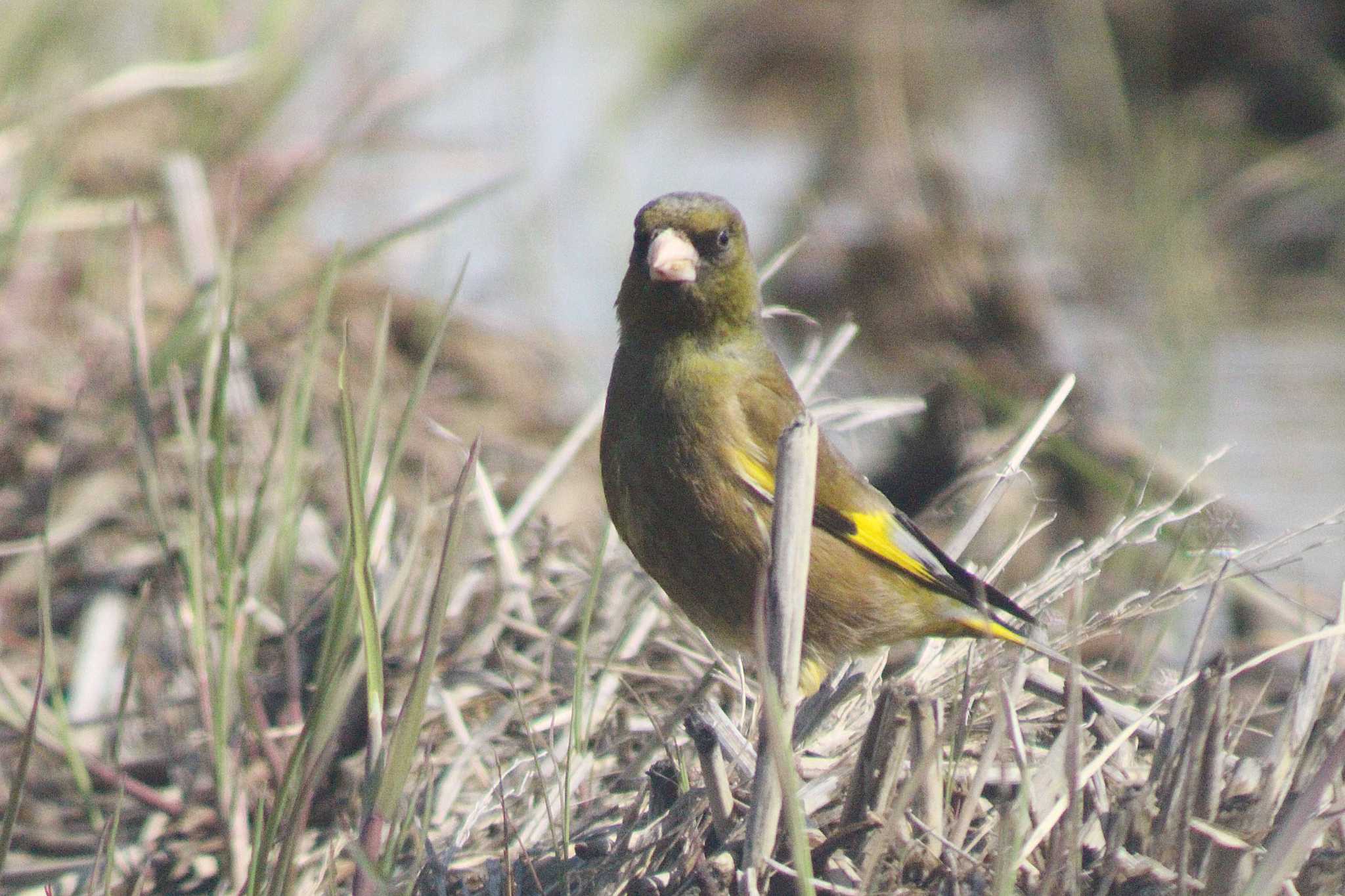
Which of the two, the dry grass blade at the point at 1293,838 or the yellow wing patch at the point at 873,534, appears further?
the yellow wing patch at the point at 873,534

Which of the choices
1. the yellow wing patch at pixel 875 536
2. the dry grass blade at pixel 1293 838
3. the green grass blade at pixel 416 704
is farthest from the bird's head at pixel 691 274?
the dry grass blade at pixel 1293 838

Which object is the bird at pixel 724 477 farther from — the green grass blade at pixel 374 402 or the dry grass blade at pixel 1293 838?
the dry grass blade at pixel 1293 838

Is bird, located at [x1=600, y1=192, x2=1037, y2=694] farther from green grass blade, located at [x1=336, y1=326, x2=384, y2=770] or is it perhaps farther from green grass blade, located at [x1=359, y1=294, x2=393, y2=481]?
green grass blade, located at [x1=336, y1=326, x2=384, y2=770]

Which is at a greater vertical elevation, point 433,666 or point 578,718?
point 433,666

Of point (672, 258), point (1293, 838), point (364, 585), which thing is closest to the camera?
point (1293, 838)

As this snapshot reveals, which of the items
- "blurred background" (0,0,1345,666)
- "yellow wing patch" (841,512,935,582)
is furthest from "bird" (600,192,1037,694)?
"blurred background" (0,0,1345,666)

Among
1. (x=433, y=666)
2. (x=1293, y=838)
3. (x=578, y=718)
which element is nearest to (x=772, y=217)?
(x=578, y=718)

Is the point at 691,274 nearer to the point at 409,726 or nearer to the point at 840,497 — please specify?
the point at 840,497
